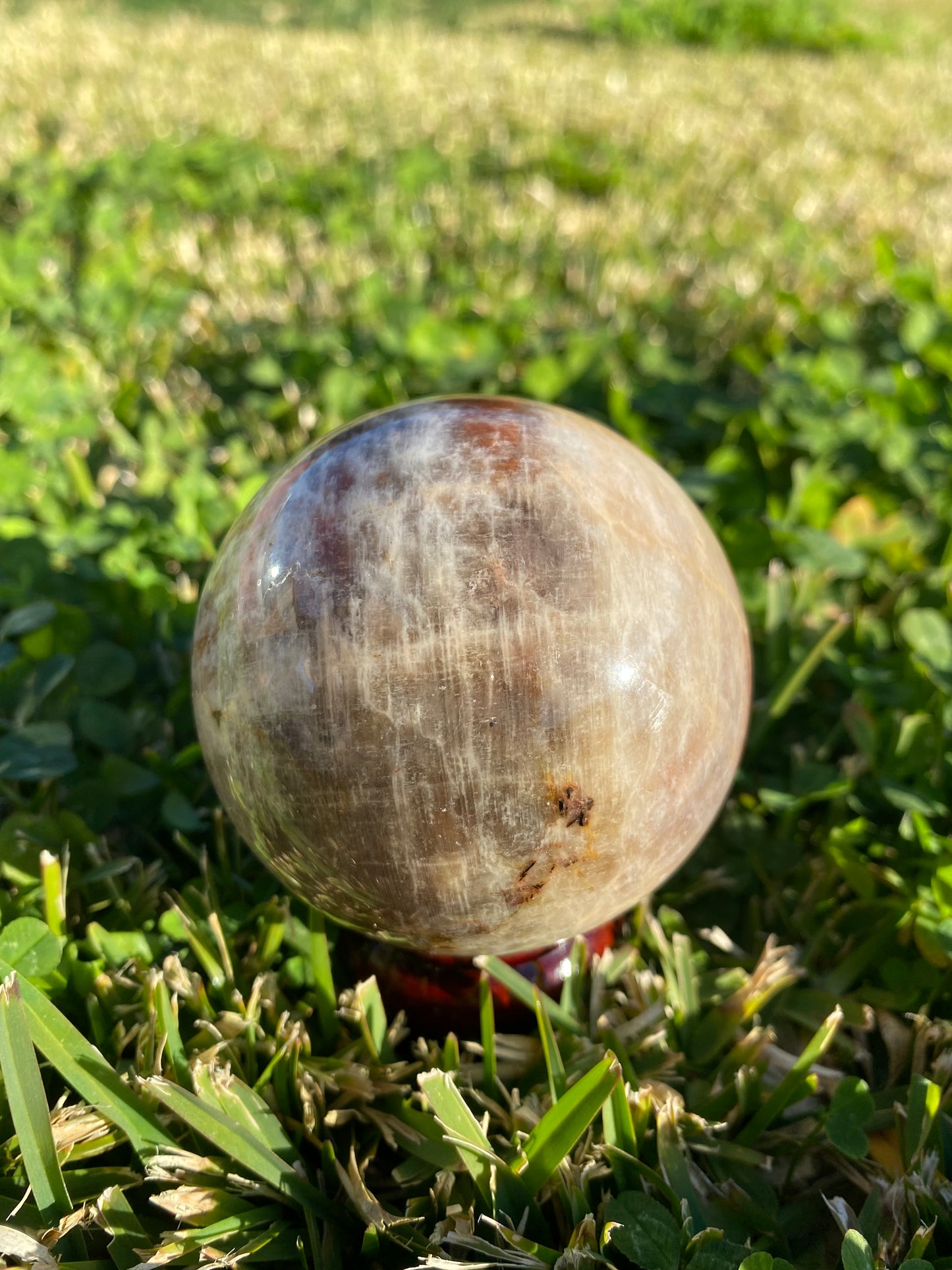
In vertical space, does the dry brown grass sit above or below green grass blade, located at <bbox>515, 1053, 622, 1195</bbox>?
above

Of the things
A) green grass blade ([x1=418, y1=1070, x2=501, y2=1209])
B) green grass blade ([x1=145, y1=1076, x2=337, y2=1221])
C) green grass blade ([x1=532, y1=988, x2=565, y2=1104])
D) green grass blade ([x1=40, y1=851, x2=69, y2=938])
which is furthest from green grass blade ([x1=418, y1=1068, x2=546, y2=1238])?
green grass blade ([x1=40, y1=851, x2=69, y2=938])

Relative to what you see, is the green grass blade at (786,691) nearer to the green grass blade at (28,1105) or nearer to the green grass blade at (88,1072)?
the green grass blade at (88,1072)

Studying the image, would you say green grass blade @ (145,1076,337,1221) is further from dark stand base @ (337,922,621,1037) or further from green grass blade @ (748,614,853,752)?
green grass blade @ (748,614,853,752)

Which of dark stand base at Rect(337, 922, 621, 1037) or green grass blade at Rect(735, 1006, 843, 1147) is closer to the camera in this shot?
green grass blade at Rect(735, 1006, 843, 1147)

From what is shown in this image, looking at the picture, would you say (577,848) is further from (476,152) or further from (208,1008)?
(476,152)

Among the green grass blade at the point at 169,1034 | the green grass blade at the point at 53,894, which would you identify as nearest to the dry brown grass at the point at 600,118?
A: the green grass blade at the point at 53,894

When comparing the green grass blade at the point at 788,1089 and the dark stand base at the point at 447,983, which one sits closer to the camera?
the green grass blade at the point at 788,1089

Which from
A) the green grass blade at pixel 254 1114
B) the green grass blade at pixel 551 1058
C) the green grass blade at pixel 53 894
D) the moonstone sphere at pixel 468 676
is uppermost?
the moonstone sphere at pixel 468 676
